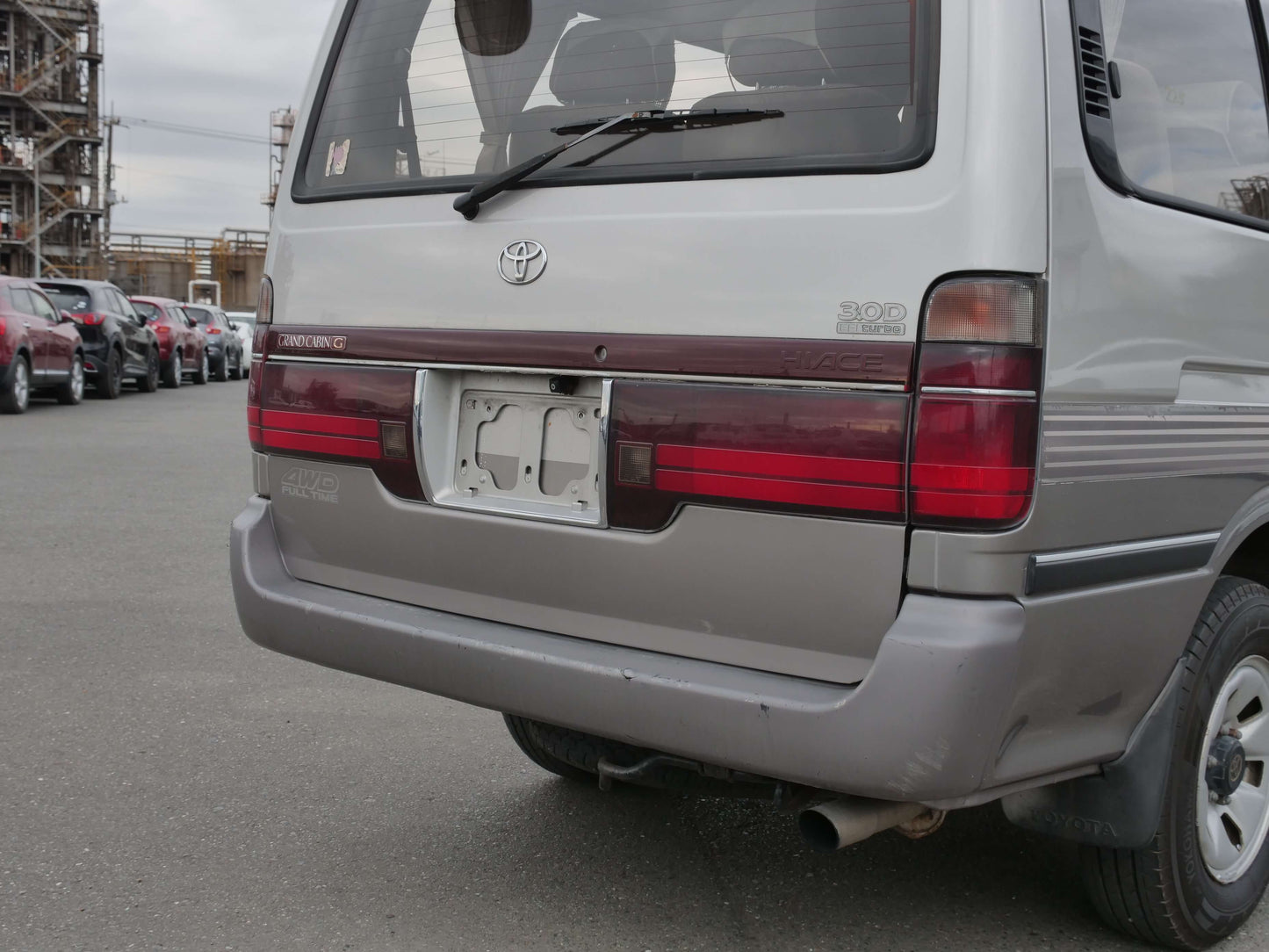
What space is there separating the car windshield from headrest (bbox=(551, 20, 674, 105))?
61.7 ft

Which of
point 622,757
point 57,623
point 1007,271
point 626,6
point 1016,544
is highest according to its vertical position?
point 626,6

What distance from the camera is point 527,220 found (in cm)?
285

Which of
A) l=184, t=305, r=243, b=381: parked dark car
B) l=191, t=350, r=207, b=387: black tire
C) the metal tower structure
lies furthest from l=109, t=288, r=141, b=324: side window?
the metal tower structure

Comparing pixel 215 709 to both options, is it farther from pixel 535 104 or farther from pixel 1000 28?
pixel 1000 28

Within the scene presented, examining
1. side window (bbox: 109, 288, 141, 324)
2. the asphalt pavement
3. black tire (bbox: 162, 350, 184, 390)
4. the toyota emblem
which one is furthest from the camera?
black tire (bbox: 162, 350, 184, 390)

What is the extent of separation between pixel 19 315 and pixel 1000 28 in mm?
16323

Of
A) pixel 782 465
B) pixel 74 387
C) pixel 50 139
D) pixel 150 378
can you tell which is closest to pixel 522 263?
pixel 782 465

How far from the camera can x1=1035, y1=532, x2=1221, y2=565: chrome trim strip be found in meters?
2.42

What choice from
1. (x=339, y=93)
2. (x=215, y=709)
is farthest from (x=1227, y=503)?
Answer: (x=215, y=709)

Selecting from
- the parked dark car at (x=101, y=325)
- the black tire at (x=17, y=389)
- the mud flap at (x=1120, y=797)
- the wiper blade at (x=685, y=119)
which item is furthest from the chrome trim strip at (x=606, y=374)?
the parked dark car at (x=101, y=325)

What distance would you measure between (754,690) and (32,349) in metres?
16.6

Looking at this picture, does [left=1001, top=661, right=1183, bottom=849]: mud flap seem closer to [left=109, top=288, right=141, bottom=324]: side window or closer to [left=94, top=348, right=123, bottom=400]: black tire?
[left=94, top=348, right=123, bottom=400]: black tire

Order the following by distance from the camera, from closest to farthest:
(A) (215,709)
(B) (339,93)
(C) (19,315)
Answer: (B) (339,93) → (A) (215,709) → (C) (19,315)

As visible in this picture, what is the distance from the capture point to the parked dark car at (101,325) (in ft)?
65.9
